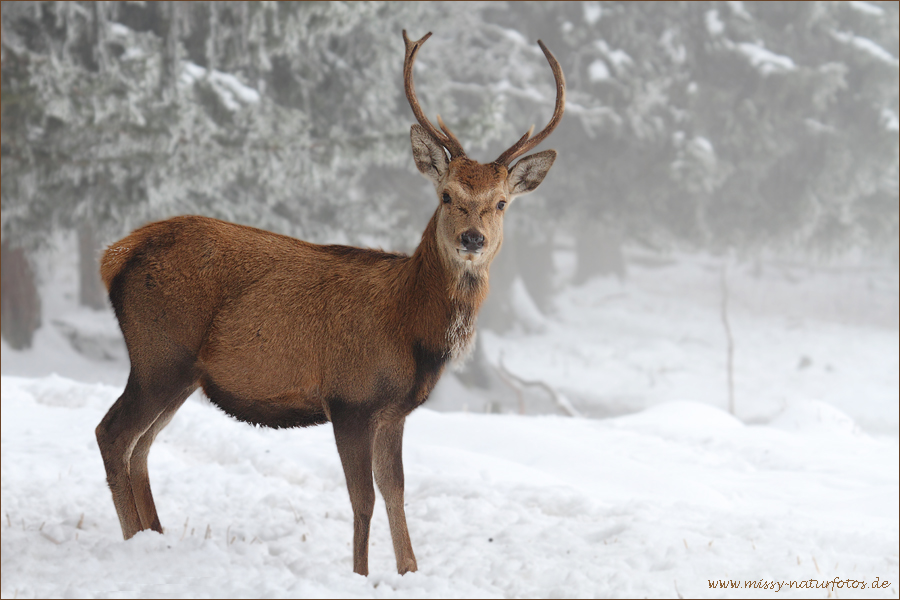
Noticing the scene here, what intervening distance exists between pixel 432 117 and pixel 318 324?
1436cm

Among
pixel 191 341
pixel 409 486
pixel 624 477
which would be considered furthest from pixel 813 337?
pixel 191 341

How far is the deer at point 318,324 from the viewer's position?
3916 millimetres

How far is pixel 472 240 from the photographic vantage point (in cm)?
360

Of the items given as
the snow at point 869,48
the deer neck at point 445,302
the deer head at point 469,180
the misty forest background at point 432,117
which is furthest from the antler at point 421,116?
the snow at point 869,48

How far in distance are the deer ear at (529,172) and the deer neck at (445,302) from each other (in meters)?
0.41

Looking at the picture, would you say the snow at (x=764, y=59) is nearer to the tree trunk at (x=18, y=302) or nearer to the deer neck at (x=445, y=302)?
the tree trunk at (x=18, y=302)

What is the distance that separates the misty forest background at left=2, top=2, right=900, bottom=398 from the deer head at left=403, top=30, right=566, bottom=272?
7441 millimetres

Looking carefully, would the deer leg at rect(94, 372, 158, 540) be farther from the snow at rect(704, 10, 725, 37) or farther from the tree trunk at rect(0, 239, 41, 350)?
the snow at rect(704, 10, 725, 37)

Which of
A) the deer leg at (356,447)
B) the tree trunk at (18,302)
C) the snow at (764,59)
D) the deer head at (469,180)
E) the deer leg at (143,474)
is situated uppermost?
the snow at (764,59)

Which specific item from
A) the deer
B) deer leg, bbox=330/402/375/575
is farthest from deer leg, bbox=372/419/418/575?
deer leg, bbox=330/402/375/575

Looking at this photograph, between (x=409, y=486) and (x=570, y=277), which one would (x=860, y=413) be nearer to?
(x=570, y=277)

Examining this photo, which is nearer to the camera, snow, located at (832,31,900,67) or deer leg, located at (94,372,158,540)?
deer leg, located at (94,372,158,540)

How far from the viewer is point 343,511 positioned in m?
5.97

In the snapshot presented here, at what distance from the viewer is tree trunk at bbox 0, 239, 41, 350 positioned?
50.1 feet
